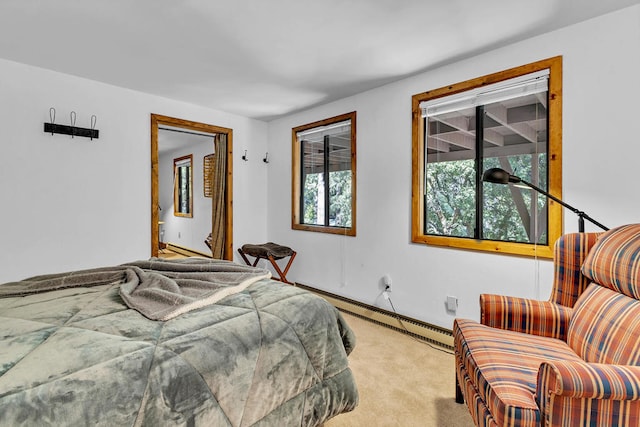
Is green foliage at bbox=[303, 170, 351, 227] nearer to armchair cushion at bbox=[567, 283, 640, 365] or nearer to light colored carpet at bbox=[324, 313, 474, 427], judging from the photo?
light colored carpet at bbox=[324, 313, 474, 427]

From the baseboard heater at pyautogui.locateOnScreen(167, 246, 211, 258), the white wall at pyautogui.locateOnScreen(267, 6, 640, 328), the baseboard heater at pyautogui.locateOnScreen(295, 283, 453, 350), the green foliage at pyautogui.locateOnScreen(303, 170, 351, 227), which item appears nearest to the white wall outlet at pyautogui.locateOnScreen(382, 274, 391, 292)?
the white wall at pyautogui.locateOnScreen(267, 6, 640, 328)

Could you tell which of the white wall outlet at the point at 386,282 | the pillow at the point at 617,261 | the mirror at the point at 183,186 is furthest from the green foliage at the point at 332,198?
the mirror at the point at 183,186

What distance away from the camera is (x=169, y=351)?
1089 millimetres

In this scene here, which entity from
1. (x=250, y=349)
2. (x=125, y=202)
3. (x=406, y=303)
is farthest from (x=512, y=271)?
(x=125, y=202)

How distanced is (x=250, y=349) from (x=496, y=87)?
8.41ft

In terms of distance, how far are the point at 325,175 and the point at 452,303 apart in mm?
2094

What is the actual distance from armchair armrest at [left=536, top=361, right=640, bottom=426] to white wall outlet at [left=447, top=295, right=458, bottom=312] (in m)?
1.62

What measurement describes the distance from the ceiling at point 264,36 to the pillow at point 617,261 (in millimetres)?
1424

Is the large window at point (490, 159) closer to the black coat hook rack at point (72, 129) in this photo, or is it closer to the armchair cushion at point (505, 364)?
the armchair cushion at point (505, 364)

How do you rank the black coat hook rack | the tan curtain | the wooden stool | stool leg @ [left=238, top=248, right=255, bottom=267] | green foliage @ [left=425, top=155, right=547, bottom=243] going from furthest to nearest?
the tan curtain, stool leg @ [left=238, top=248, right=255, bottom=267], the wooden stool, the black coat hook rack, green foliage @ [left=425, top=155, right=547, bottom=243]

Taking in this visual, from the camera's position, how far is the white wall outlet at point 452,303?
8.61 ft

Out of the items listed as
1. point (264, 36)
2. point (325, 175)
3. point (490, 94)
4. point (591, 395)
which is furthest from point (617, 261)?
point (325, 175)

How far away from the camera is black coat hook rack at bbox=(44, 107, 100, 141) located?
9.22 feet

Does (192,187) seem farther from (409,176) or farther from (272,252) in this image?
(409,176)
